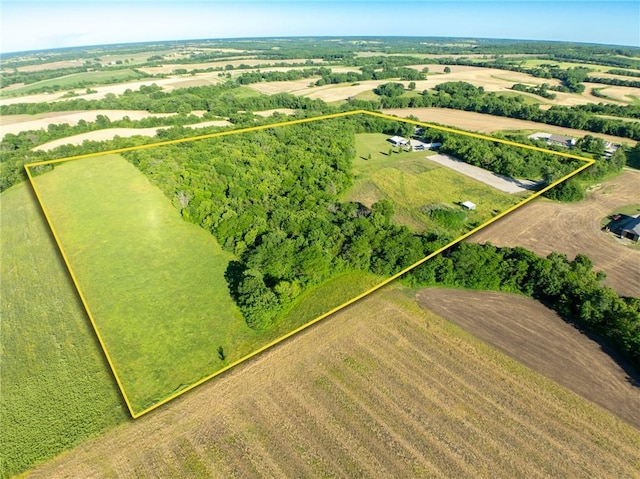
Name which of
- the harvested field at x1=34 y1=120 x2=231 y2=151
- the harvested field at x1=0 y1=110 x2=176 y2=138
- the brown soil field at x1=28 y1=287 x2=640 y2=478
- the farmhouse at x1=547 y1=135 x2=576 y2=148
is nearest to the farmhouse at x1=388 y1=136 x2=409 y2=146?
the farmhouse at x1=547 y1=135 x2=576 y2=148

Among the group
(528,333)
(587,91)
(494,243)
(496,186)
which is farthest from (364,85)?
(528,333)

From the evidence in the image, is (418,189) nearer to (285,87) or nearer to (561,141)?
(561,141)

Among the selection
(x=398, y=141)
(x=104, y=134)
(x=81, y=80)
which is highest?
(x=81, y=80)

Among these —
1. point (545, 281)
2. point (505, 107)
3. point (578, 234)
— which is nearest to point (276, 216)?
point (545, 281)

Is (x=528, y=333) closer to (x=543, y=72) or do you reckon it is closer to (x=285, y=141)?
(x=285, y=141)

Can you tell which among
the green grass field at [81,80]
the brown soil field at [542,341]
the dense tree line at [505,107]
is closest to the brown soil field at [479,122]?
the dense tree line at [505,107]
